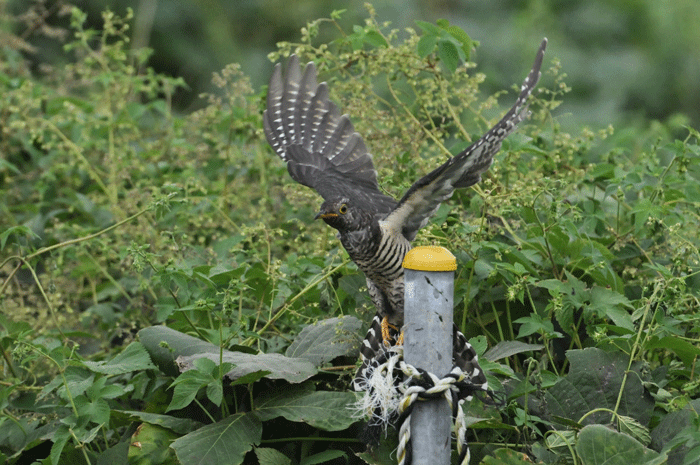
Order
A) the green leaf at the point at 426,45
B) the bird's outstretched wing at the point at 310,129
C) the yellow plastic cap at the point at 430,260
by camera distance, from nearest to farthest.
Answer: the yellow plastic cap at the point at 430,260, the green leaf at the point at 426,45, the bird's outstretched wing at the point at 310,129

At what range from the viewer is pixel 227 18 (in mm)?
8328

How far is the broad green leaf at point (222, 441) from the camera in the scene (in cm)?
187

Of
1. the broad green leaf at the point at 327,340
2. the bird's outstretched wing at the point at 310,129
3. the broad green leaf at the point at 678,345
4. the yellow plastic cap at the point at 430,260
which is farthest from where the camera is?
the bird's outstretched wing at the point at 310,129

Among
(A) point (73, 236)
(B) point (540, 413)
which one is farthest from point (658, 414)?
(A) point (73, 236)

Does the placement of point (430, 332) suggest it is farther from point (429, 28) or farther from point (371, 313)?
point (429, 28)

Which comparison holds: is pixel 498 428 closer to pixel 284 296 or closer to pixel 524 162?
pixel 284 296

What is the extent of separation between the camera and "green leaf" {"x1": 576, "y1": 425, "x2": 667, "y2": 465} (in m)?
1.69

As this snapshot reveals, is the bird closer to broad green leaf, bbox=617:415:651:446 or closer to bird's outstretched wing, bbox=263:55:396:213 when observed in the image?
bird's outstretched wing, bbox=263:55:396:213

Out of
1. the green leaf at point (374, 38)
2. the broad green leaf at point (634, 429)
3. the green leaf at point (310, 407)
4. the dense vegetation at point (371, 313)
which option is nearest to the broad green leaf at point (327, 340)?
the dense vegetation at point (371, 313)

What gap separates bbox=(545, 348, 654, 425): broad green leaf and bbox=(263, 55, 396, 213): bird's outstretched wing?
938 mm

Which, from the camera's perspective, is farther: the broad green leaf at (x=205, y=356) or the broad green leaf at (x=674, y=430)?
the broad green leaf at (x=205, y=356)

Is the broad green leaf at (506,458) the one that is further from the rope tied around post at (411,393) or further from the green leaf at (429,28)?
the green leaf at (429,28)

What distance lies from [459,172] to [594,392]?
78 cm

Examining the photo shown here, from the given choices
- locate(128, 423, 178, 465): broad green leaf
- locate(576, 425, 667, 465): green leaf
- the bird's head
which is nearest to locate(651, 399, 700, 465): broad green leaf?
locate(576, 425, 667, 465): green leaf
